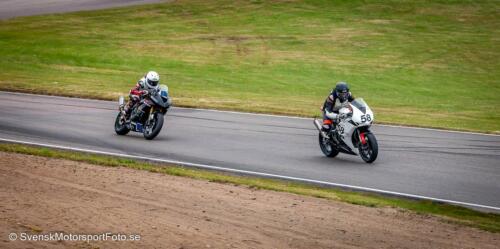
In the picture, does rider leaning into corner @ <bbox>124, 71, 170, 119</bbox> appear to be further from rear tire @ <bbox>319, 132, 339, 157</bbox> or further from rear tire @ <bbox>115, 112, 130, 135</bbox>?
rear tire @ <bbox>319, 132, 339, 157</bbox>

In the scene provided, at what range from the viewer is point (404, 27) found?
45406mm

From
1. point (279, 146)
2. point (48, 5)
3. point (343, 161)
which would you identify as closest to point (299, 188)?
point (343, 161)

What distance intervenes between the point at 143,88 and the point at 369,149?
575 centimetres

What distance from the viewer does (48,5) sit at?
50.7 meters

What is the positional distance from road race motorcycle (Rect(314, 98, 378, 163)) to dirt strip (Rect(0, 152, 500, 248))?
13.9ft

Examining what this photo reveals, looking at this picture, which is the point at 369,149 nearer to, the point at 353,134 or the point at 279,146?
the point at 353,134

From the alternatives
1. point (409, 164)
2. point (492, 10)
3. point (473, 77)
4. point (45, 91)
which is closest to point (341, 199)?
point (409, 164)

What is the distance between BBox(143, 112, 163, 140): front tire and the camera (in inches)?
779

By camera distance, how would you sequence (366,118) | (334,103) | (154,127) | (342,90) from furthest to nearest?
(154,127), (334,103), (342,90), (366,118)

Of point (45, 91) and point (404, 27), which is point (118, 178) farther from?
point (404, 27)

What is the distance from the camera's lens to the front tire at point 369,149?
17.3 m

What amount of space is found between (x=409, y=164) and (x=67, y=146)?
7.02 metres

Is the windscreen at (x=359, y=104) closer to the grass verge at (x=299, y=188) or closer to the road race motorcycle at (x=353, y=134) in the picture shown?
the road race motorcycle at (x=353, y=134)

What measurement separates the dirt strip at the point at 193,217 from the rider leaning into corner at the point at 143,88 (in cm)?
595
